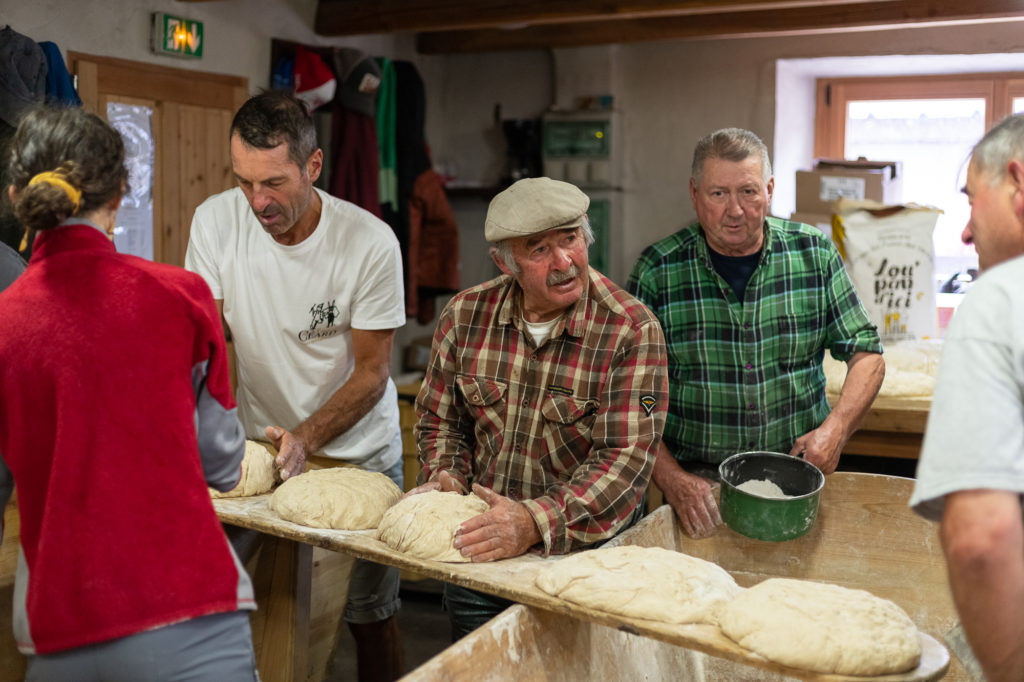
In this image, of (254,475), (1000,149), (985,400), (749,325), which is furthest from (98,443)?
(749,325)

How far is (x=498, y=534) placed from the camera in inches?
81.3

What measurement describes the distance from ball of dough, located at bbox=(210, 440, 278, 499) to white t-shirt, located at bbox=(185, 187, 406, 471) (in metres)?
0.24

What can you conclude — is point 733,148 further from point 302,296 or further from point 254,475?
point 254,475

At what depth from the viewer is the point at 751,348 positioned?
2.64 metres

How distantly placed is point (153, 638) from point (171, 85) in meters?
3.47

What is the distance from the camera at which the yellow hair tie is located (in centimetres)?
144

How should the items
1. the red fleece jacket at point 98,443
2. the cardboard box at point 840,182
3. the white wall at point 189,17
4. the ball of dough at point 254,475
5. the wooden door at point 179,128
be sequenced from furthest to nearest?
the cardboard box at point 840,182
the wooden door at point 179,128
the white wall at point 189,17
the ball of dough at point 254,475
the red fleece jacket at point 98,443

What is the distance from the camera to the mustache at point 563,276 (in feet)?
7.17

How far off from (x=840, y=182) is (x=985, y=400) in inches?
148

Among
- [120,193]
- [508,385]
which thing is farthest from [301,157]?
[120,193]

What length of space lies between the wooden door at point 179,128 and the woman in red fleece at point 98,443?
2.83 m

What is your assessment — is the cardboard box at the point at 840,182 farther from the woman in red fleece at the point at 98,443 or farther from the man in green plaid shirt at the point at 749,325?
the woman in red fleece at the point at 98,443

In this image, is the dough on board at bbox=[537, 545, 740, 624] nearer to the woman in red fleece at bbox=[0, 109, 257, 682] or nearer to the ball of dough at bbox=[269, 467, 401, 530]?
the ball of dough at bbox=[269, 467, 401, 530]

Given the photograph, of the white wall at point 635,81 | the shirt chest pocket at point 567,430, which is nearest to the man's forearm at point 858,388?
the shirt chest pocket at point 567,430
